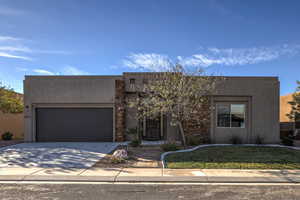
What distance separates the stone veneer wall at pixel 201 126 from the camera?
39.2ft

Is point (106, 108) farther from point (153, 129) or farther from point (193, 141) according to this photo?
point (193, 141)

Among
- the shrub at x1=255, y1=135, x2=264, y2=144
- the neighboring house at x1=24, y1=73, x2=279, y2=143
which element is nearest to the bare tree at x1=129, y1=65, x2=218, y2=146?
the neighboring house at x1=24, y1=73, x2=279, y2=143

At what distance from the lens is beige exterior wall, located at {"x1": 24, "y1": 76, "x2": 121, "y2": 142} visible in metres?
12.5

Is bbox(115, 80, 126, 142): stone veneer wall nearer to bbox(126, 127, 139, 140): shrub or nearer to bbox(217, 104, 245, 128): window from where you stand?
bbox(126, 127, 139, 140): shrub

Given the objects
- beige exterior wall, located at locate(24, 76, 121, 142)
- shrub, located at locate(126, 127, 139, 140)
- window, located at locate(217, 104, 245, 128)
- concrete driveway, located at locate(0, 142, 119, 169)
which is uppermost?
beige exterior wall, located at locate(24, 76, 121, 142)

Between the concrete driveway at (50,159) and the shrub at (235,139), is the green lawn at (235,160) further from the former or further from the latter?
the concrete driveway at (50,159)

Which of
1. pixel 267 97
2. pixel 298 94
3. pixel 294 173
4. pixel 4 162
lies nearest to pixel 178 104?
pixel 294 173

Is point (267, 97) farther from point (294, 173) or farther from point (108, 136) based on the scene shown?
point (108, 136)

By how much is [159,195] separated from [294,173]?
4.80 metres

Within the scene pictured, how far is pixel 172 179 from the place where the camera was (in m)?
5.55

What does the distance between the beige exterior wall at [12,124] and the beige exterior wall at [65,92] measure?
10.3 ft

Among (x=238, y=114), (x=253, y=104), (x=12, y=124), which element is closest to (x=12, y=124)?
(x=12, y=124)

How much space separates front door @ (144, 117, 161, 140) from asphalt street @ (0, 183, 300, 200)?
7.82m

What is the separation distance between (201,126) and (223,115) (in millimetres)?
1635
